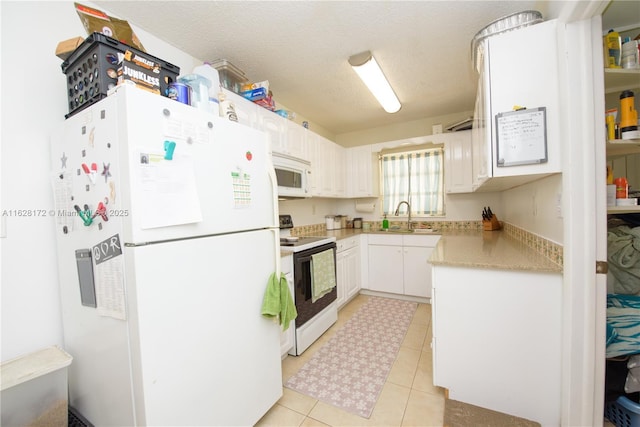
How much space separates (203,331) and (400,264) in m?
2.67

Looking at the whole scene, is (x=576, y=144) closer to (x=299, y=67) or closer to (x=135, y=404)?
(x=299, y=67)

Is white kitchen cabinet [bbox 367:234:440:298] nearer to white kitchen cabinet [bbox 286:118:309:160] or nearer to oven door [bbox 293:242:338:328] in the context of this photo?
oven door [bbox 293:242:338:328]

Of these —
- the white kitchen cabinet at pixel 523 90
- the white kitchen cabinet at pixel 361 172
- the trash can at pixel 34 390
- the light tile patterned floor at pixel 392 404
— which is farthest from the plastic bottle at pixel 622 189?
the trash can at pixel 34 390

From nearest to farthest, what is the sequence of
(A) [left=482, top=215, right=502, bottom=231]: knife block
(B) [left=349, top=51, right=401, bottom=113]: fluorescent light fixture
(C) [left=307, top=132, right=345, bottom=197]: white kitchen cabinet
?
(B) [left=349, top=51, right=401, bottom=113]: fluorescent light fixture < (C) [left=307, top=132, right=345, bottom=197]: white kitchen cabinet < (A) [left=482, top=215, right=502, bottom=231]: knife block

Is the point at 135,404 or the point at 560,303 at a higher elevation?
the point at 560,303

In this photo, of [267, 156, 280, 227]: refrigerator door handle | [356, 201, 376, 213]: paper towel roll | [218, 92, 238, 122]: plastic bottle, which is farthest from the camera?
[356, 201, 376, 213]: paper towel roll

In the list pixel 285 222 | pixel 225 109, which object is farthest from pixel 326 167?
pixel 225 109

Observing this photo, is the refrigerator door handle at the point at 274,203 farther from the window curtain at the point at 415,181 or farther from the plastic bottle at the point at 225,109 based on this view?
the window curtain at the point at 415,181

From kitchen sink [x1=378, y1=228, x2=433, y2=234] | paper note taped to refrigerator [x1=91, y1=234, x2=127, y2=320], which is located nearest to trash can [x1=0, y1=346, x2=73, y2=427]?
paper note taped to refrigerator [x1=91, y1=234, x2=127, y2=320]

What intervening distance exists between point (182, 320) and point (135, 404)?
12.8 inches

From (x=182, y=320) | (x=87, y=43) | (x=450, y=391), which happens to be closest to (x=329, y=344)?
(x=450, y=391)

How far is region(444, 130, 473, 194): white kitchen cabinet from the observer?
3262 mm

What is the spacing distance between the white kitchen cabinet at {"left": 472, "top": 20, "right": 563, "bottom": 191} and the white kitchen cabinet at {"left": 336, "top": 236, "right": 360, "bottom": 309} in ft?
6.07

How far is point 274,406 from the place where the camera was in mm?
1611
